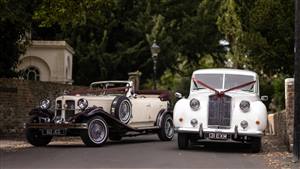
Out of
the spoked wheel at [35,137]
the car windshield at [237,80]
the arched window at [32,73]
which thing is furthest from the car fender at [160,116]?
the arched window at [32,73]

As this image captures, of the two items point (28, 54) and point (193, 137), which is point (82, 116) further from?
point (28, 54)

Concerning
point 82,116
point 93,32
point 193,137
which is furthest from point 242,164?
point 93,32

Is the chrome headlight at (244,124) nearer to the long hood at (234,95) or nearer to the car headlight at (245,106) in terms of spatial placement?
the car headlight at (245,106)

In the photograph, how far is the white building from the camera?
33.8 metres

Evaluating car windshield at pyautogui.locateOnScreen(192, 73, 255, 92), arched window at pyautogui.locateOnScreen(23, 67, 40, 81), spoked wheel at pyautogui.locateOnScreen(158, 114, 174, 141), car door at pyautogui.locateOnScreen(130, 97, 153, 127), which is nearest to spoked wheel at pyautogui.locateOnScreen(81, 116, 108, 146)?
car door at pyautogui.locateOnScreen(130, 97, 153, 127)

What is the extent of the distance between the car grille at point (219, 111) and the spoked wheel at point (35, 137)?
4.70 meters

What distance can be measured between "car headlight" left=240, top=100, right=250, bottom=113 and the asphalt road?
1106 millimetres

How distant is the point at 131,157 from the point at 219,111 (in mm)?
2793

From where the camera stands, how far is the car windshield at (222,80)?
54.8ft

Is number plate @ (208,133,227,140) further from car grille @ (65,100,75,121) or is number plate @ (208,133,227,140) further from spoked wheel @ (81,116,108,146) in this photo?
car grille @ (65,100,75,121)

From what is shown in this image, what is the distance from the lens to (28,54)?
3372 cm

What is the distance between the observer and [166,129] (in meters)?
20.0

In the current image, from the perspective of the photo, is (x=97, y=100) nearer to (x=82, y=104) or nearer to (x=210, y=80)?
(x=82, y=104)

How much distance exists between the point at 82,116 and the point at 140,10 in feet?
88.0
